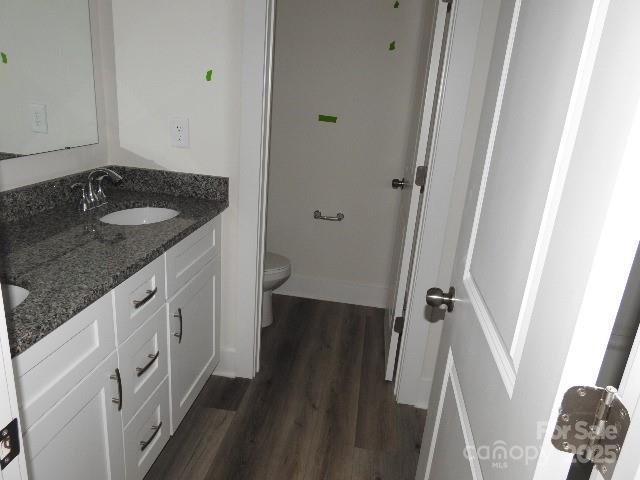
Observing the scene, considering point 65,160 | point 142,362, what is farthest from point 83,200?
point 142,362

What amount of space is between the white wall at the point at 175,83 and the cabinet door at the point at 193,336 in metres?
0.30

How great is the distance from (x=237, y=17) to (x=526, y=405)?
178 centimetres

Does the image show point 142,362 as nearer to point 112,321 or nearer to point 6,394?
point 112,321

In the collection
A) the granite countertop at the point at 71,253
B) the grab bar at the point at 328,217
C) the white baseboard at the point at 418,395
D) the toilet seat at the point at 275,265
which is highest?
the granite countertop at the point at 71,253

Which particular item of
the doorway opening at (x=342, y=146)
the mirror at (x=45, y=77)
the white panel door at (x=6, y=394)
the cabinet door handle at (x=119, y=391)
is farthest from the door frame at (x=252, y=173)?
the white panel door at (x=6, y=394)

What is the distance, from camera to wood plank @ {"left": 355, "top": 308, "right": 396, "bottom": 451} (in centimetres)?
201

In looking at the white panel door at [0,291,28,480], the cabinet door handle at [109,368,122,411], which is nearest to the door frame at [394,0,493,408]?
the cabinet door handle at [109,368,122,411]

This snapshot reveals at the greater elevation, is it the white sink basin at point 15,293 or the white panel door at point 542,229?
the white panel door at point 542,229

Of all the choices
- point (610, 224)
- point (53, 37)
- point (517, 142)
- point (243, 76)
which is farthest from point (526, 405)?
point (53, 37)

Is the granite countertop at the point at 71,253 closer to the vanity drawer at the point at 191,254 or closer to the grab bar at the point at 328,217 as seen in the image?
the vanity drawer at the point at 191,254

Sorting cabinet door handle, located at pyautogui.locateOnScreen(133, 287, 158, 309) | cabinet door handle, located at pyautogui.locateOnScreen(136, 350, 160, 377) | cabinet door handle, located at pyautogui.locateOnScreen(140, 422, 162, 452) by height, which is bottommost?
cabinet door handle, located at pyautogui.locateOnScreen(140, 422, 162, 452)

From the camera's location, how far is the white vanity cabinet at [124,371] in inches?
40.9

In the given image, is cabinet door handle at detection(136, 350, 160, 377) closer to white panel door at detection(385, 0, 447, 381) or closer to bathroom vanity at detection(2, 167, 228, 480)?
bathroom vanity at detection(2, 167, 228, 480)

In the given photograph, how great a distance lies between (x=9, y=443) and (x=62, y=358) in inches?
21.7
